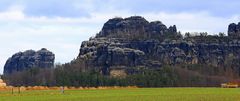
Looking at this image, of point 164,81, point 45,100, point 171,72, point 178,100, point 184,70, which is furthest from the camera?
point 184,70

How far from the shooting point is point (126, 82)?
6344 inches

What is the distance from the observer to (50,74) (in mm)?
199500

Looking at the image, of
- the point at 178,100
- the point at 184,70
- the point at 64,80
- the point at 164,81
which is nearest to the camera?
the point at 178,100

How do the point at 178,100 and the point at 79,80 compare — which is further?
the point at 79,80

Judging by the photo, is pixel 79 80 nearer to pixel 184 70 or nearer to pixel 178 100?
pixel 184 70

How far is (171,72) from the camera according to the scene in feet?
595

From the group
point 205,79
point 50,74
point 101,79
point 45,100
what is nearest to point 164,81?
point 101,79

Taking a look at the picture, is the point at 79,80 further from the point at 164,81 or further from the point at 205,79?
the point at 205,79

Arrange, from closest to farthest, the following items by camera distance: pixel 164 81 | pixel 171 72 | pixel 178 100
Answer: pixel 178 100
pixel 164 81
pixel 171 72

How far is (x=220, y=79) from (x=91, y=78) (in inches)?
2205

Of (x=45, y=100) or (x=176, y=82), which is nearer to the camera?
(x=45, y=100)

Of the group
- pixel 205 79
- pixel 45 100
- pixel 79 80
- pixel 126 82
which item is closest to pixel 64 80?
pixel 79 80

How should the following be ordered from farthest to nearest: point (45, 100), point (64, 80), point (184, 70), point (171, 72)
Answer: point (184, 70), point (171, 72), point (64, 80), point (45, 100)

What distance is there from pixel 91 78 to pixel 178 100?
12406cm
